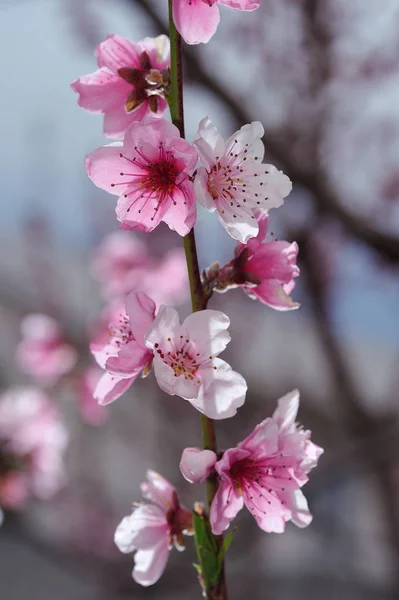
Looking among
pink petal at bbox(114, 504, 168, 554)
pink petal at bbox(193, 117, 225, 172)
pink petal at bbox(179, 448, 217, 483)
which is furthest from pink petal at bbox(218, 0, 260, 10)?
pink petal at bbox(114, 504, 168, 554)

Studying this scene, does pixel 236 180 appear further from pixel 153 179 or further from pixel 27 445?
pixel 27 445

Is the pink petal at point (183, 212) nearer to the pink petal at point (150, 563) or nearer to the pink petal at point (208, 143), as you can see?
the pink petal at point (208, 143)

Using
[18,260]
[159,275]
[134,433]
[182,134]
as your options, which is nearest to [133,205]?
[182,134]

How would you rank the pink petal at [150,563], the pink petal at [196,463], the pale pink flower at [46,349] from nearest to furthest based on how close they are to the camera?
the pink petal at [196,463]
the pink petal at [150,563]
the pale pink flower at [46,349]

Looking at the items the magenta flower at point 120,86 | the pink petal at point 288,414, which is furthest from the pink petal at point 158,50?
the pink petal at point 288,414

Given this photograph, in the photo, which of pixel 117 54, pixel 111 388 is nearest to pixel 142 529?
pixel 111 388
